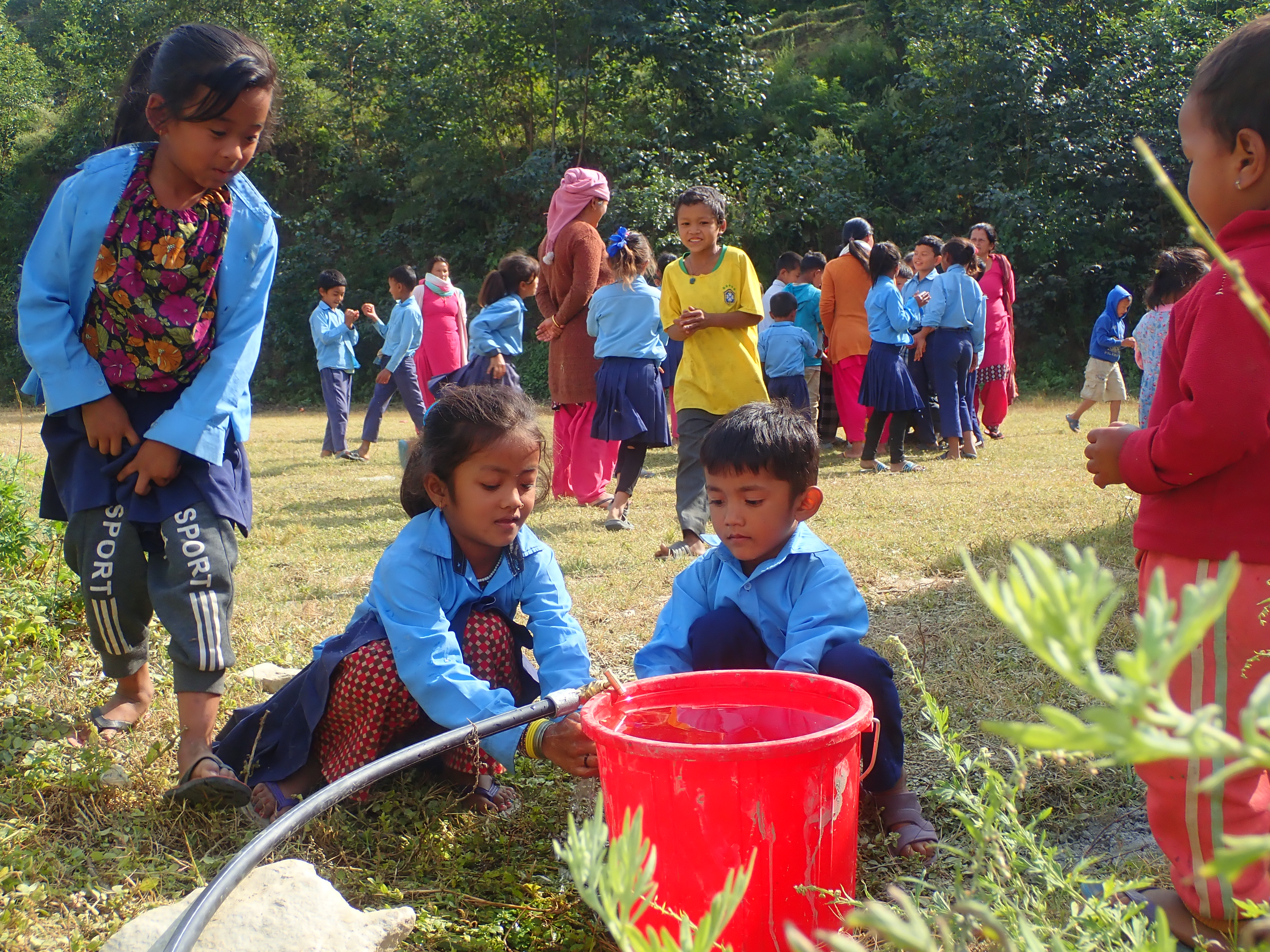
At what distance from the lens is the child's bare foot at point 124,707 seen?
2.51m

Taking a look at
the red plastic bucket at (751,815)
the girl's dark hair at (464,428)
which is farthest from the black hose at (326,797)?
the girl's dark hair at (464,428)

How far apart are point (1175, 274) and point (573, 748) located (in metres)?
4.84

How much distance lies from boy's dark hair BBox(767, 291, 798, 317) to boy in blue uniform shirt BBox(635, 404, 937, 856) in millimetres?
5766

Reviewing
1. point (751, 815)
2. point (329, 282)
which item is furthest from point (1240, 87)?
point (329, 282)

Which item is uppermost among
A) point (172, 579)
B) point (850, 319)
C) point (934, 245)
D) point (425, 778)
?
point (934, 245)

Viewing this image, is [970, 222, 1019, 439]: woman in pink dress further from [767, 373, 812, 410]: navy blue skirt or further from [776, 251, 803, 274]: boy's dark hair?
[767, 373, 812, 410]: navy blue skirt

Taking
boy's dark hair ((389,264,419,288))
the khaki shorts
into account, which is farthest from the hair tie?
the khaki shorts

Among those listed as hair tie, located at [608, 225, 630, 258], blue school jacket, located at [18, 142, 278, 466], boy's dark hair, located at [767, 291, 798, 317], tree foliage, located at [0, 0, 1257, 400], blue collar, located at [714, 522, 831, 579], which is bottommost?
blue collar, located at [714, 522, 831, 579]

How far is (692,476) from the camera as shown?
15.5ft

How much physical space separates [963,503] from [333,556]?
11.1ft

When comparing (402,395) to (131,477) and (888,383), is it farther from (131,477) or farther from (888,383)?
(131,477)

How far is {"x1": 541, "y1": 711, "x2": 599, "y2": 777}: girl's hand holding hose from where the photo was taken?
78.0 inches

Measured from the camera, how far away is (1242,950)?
74 centimetres

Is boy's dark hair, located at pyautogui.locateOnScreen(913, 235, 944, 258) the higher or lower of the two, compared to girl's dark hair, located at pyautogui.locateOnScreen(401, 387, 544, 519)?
higher
